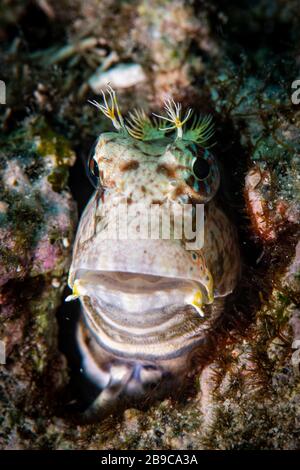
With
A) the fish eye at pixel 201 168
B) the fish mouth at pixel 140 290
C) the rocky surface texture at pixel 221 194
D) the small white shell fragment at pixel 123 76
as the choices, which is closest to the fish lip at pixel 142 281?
the fish mouth at pixel 140 290

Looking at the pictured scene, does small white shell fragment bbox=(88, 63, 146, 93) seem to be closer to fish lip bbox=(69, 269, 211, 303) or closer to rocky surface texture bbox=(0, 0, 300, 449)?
rocky surface texture bbox=(0, 0, 300, 449)

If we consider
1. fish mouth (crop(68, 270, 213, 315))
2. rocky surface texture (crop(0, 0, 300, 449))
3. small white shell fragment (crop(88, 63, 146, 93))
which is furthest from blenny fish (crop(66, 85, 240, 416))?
small white shell fragment (crop(88, 63, 146, 93))

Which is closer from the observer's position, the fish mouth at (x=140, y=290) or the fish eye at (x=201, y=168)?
the fish mouth at (x=140, y=290)

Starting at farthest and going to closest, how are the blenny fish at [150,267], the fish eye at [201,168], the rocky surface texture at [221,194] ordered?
the fish eye at [201,168]
the rocky surface texture at [221,194]
the blenny fish at [150,267]

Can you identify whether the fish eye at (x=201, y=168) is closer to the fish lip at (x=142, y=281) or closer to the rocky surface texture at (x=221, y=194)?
the rocky surface texture at (x=221, y=194)

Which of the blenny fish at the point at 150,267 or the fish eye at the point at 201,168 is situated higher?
the fish eye at the point at 201,168

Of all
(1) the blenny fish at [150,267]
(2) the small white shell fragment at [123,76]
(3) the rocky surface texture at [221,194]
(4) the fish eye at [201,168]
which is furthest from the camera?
(2) the small white shell fragment at [123,76]

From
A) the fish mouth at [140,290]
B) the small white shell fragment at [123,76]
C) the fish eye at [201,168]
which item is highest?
the small white shell fragment at [123,76]
